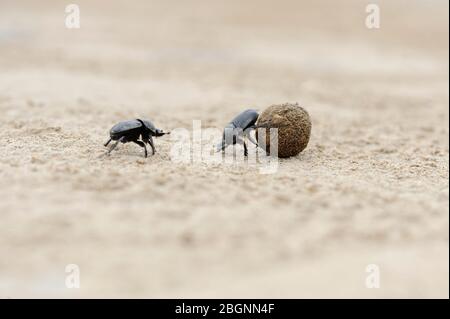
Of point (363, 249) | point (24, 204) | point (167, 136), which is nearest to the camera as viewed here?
point (363, 249)

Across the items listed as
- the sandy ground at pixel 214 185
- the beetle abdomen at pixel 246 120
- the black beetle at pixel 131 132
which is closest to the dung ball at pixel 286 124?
the beetle abdomen at pixel 246 120

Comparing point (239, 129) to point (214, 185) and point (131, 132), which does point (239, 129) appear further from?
point (214, 185)

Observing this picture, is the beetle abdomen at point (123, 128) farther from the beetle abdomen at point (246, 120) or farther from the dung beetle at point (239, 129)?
the beetle abdomen at point (246, 120)

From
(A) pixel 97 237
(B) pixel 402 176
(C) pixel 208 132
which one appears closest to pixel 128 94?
(C) pixel 208 132

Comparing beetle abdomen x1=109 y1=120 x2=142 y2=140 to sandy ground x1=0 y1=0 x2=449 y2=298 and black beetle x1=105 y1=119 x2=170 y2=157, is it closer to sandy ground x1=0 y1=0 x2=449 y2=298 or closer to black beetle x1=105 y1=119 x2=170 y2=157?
black beetle x1=105 y1=119 x2=170 y2=157
